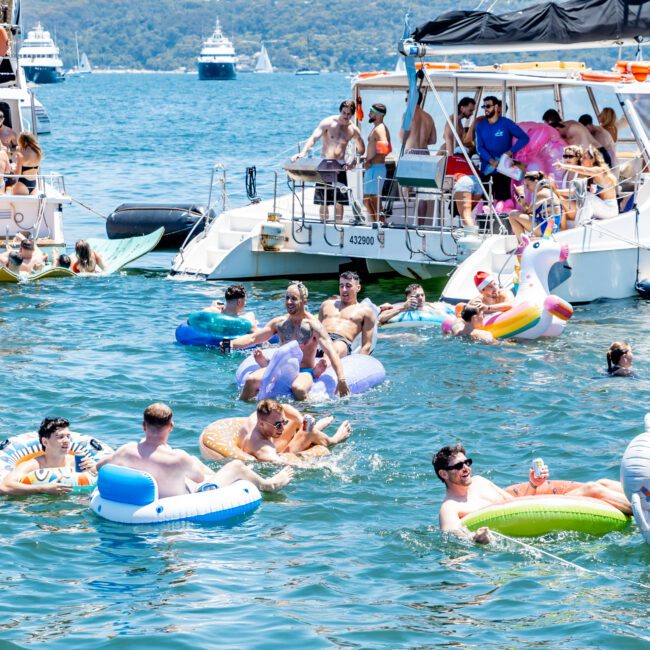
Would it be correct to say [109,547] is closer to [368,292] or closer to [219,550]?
[219,550]

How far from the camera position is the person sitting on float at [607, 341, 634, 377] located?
13797 millimetres

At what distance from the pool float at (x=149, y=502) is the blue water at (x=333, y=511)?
0.37 ft

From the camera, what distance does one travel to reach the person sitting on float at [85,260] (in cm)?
2027

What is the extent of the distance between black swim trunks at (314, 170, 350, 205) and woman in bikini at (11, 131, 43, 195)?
190 inches

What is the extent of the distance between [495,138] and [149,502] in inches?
405

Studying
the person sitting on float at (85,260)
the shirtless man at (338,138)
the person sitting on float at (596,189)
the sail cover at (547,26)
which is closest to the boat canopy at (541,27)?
the sail cover at (547,26)

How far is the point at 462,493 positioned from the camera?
385 inches

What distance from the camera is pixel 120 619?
27.8 ft

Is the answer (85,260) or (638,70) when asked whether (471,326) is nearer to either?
(638,70)

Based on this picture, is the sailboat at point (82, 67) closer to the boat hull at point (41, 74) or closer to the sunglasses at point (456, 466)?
the boat hull at point (41, 74)

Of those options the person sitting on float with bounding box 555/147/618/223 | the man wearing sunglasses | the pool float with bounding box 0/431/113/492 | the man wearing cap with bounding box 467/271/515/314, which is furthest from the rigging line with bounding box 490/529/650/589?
the person sitting on float with bounding box 555/147/618/223

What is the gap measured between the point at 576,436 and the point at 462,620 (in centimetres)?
421

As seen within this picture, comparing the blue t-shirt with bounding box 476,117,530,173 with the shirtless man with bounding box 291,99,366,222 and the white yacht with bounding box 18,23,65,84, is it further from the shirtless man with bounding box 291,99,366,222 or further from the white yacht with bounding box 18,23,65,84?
the white yacht with bounding box 18,23,65,84

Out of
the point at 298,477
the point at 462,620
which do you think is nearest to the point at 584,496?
the point at 462,620
